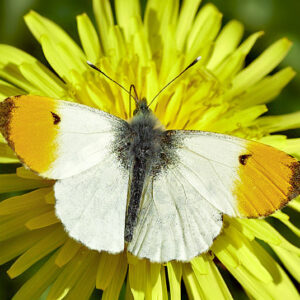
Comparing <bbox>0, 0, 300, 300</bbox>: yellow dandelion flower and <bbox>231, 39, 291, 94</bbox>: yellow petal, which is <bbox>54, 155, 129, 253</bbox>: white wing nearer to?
<bbox>0, 0, 300, 300</bbox>: yellow dandelion flower

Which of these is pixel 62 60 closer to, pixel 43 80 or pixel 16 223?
pixel 43 80

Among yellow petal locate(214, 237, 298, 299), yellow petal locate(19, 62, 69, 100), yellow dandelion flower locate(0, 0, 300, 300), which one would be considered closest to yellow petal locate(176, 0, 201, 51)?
yellow dandelion flower locate(0, 0, 300, 300)

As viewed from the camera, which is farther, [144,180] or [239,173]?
[144,180]

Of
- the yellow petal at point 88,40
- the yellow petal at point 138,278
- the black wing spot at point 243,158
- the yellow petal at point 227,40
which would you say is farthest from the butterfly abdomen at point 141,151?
the yellow petal at point 227,40

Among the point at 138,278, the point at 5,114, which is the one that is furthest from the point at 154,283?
the point at 5,114

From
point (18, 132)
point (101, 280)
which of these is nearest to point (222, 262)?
point (101, 280)

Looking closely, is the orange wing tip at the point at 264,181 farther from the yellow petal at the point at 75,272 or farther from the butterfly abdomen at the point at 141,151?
the yellow petal at the point at 75,272

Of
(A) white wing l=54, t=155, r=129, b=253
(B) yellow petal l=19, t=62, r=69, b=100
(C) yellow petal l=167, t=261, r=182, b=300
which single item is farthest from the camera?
(B) yellow petal l=19, t=62, r=69, b=100

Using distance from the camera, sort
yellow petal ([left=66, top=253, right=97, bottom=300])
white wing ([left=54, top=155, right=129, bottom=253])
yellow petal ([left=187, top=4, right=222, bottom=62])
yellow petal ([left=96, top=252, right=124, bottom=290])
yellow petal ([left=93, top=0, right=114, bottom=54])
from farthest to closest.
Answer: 1. yellow petal ([left=93, top=0, right=114, bottom=54])
2. yellow petal ([left=187, top=4, right=222, bottom=62])
3. yellow petal ([left=66, top=253, right=97, bottom=300])
4. yellow petal ([left=96, top=252, right=124, bottom=290])
5. white wing ([left=54, top=155, right=129, bottom=253])
